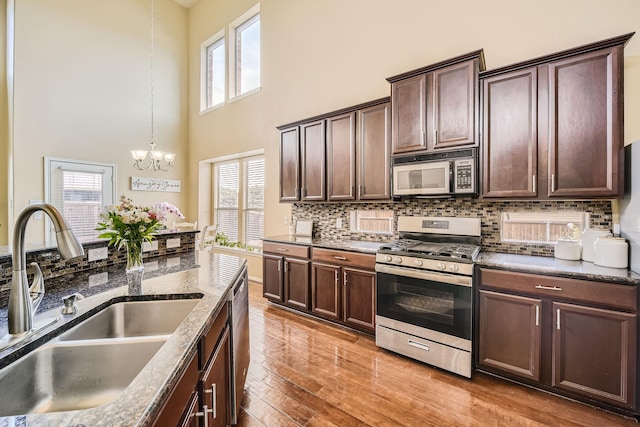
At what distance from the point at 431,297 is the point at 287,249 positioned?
178cm

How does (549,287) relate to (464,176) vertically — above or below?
below

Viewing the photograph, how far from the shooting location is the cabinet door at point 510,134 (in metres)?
2.20

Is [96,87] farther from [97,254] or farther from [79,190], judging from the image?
[97,254]

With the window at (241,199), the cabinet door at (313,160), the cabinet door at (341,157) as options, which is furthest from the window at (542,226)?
the window at (241,199)

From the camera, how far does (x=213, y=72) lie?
19.7 ft

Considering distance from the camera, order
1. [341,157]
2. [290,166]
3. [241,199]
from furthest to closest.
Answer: [241,199]
[290,166]
[341,157]

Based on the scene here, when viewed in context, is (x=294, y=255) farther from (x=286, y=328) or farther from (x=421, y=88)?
(x=421, y=88)

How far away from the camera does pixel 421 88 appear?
103 inches

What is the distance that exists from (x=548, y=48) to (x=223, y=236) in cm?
547

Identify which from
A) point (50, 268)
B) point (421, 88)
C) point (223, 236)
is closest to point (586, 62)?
point (421, 88)

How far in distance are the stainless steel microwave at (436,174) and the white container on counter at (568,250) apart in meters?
0.79

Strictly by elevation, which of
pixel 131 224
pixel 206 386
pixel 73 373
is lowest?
pixel 206 386

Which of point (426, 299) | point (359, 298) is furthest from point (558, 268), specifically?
point (359, 298)

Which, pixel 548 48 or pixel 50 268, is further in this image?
pixel 548 48
